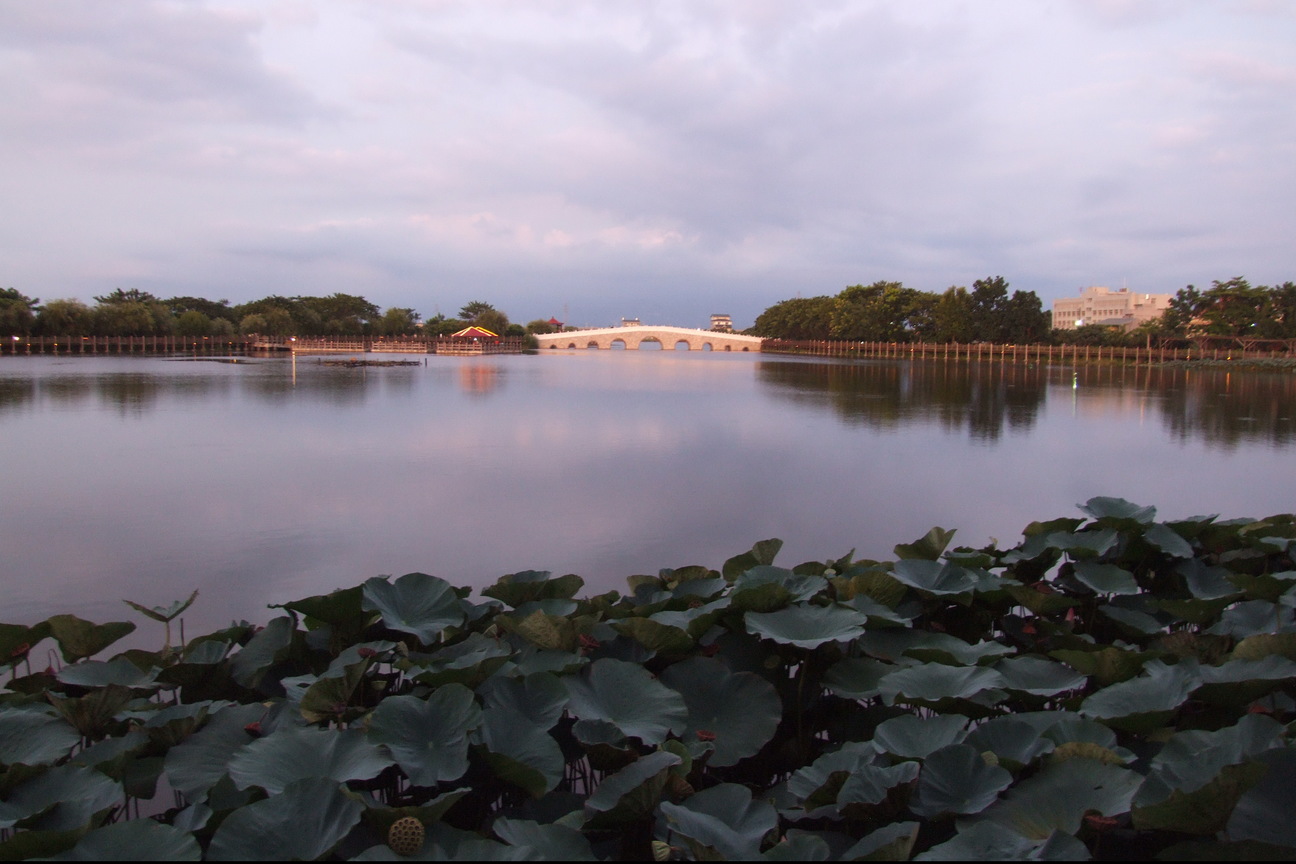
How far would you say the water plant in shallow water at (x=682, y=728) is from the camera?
146cm

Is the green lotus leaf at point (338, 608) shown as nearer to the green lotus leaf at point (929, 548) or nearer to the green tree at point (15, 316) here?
the green lotus leaf at point (929, 548)

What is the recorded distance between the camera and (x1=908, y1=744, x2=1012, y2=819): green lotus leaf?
1625 mm

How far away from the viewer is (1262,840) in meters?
1.37

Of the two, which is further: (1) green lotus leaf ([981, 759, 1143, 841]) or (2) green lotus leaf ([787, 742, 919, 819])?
(2) green lotus leaf ([787, 742, 919, 819])

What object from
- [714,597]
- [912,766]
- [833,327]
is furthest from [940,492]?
[833,327]

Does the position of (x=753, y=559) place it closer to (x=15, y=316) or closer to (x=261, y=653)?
(x=261, y=653)

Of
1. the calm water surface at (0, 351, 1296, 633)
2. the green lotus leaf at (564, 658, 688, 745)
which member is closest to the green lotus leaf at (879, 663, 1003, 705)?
the green lotus leaf at (564, 658, 688, 745)

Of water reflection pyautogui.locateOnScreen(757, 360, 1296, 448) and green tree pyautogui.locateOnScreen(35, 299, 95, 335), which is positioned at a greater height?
green tree pyautogui.locateOnScreen(35, 299, 95, 335)

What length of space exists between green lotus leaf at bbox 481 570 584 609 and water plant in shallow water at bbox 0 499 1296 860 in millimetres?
11

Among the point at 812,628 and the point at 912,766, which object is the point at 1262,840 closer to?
the point at 912,766

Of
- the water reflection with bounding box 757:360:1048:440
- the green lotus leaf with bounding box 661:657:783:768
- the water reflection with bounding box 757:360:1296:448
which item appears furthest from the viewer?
the water reflection with bounding box 757:360:1048:440

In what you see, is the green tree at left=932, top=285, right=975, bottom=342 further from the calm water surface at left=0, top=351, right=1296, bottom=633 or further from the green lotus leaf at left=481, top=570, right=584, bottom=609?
the green lotus leaf at left=481, top=570, right=584, bottom=609

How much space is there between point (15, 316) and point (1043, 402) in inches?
2041

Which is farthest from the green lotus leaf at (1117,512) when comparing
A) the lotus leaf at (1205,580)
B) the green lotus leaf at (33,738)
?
the green lotus leaf at (33,738)
